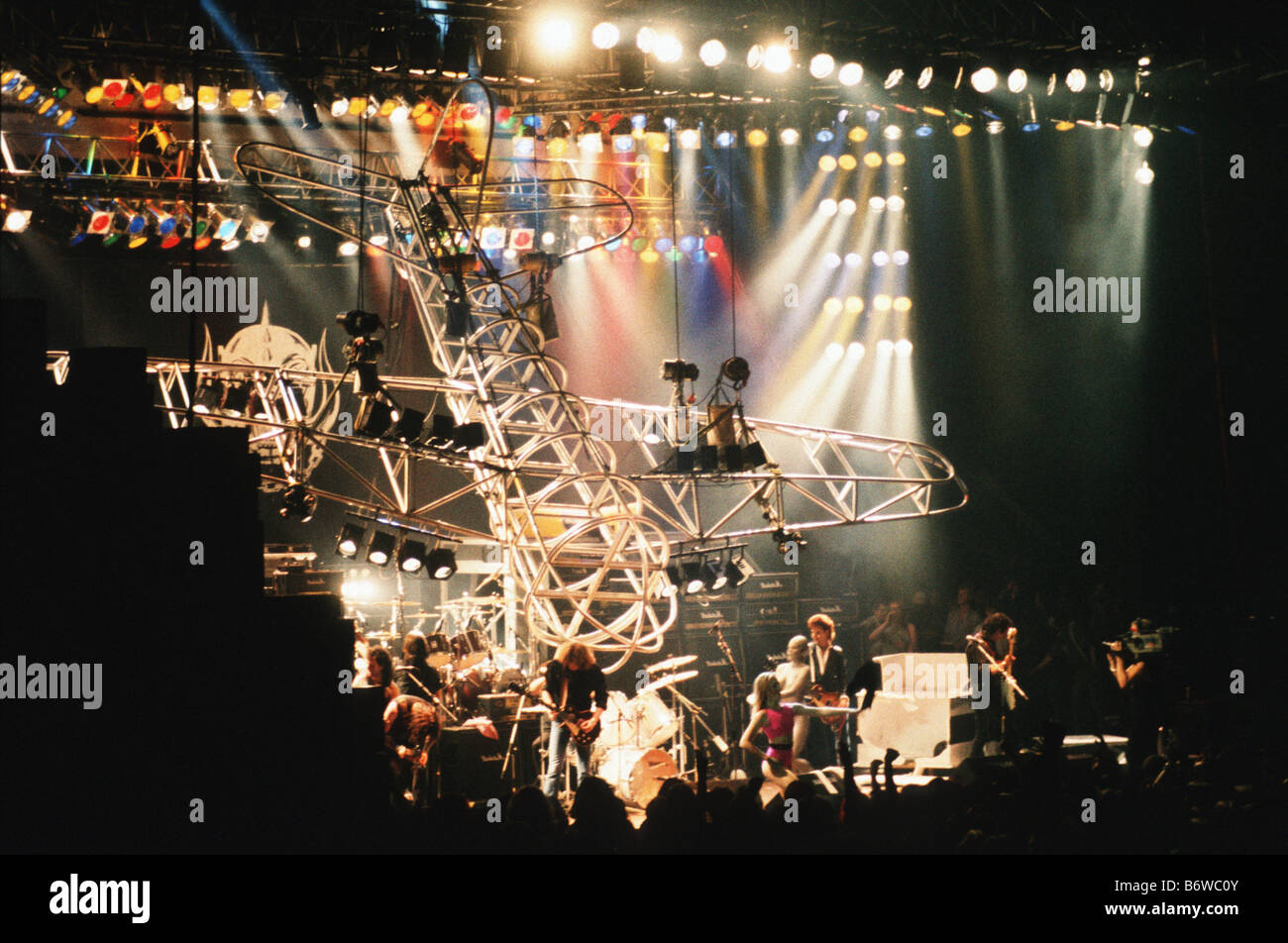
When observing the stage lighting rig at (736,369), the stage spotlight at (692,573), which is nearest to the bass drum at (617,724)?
the stage spotlight at (692,573)

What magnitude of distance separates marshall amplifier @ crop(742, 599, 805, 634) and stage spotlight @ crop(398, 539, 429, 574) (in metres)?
3.93

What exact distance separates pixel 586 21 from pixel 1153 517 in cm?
791

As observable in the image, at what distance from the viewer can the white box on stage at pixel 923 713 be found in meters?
8.69

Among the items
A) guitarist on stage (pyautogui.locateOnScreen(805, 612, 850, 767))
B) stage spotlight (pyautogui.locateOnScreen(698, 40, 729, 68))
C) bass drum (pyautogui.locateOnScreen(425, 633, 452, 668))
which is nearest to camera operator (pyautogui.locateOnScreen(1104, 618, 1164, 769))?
guitarist on stage (pyautogui.locateOnScreen(805, 612, 850, 767))

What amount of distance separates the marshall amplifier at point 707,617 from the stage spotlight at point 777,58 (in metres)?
5.14

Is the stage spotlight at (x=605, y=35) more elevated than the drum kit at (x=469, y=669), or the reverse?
the stage spotlight at (x=605, y=35)

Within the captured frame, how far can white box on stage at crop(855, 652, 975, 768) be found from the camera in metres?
8.69

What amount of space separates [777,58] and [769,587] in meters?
5.17

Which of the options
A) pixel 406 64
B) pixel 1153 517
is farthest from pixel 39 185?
pixel 1153 517

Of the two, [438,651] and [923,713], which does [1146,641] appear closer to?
[923,713]

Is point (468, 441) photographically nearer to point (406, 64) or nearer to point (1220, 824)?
point (406, 64)

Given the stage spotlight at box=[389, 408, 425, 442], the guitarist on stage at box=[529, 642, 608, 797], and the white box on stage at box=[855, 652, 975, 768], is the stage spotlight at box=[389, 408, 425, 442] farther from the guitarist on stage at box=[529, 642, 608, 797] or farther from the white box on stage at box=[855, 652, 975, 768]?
the white box on stage at box=[855, 652, 975, 768]

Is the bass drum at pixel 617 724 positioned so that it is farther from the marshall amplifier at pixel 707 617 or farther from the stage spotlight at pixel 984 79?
the stage spotlight at pixel 984 79

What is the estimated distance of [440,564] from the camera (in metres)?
8.27
